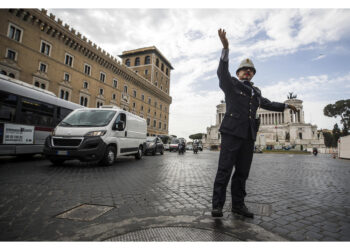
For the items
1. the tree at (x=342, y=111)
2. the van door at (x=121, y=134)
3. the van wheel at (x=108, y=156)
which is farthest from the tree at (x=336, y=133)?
the van wheel at (x=108, y=156)

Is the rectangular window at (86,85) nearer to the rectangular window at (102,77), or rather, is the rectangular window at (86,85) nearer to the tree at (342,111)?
the rectangular window at (102,77)

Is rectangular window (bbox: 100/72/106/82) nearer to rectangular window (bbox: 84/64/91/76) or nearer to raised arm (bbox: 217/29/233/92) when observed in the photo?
rectangular window (bbox: 84/64/91/76)

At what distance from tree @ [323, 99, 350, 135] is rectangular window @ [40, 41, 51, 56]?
220 ft

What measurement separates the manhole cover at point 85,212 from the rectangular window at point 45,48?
30632mm

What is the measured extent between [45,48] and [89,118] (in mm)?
26040

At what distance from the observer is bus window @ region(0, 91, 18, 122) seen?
779 cm

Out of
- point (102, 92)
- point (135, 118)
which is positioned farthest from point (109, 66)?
point (135, 118)

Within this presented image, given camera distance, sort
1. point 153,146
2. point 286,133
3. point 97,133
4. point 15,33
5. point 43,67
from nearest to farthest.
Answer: point 97,133 < point 153,146 < point 15,33 < point 43,67 < point 286,133

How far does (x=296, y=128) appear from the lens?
71750mm

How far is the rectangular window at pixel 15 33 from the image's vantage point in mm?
22734

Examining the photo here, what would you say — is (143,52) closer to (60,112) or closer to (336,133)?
(60,112)

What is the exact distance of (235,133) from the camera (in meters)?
2.65

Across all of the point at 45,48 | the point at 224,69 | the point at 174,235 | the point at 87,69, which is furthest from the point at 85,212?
the point at 87,69
